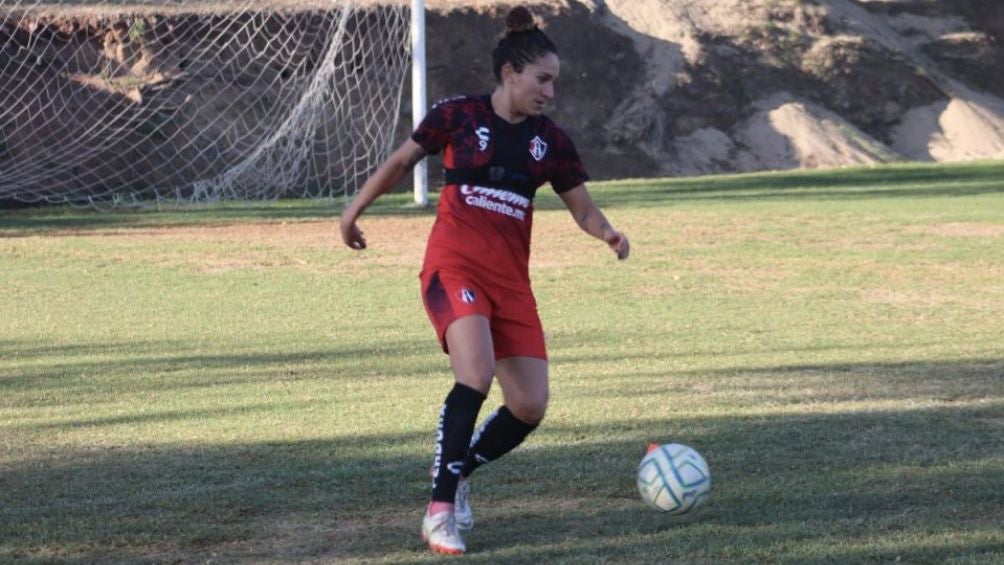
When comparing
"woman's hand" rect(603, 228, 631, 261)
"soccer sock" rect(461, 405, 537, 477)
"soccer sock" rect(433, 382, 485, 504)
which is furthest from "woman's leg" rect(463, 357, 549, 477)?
"woman's hand" rect(603, 228, 631, 261)

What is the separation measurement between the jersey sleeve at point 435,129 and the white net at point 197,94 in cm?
2119

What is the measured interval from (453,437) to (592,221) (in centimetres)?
117

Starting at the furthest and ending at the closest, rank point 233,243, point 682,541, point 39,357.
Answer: point 233,243 → point 39,357 → point 682,541

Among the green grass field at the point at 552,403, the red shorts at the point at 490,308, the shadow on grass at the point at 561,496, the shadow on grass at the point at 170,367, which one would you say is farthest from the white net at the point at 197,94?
the red shorts at the point at 490,308

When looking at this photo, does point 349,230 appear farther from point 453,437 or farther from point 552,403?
point 552,403

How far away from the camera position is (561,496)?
22.1ft

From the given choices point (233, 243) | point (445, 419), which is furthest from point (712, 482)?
point (233, 243)

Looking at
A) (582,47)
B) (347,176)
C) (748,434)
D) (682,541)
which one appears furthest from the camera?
(582,47)

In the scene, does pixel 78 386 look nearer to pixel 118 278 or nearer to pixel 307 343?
pixel 307 343

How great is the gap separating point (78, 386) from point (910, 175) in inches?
905

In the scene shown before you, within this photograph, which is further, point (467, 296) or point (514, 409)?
point (514, 409)

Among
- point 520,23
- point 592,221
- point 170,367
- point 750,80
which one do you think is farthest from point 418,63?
point 750,80

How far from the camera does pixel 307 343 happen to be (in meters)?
11.9

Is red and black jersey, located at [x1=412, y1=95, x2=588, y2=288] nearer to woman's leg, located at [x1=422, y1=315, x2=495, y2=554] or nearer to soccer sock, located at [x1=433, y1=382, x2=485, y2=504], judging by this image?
woman's leg, located at [x1=422, y1=315, x2=495, y2=554]
